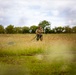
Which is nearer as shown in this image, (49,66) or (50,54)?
(49,66)

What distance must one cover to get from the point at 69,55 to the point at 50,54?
1.13 m

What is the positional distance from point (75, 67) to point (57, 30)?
983 inches

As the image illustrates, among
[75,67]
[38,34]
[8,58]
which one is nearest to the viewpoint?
[75,67]

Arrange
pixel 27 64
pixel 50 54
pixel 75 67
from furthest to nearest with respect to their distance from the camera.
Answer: pixel 50 54, pixel 27 64, pixel 75 67

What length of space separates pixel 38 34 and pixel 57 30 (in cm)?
1732

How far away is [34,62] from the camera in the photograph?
11000 millimetres

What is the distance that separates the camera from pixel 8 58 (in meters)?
12.1

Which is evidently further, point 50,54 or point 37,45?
point 37,45

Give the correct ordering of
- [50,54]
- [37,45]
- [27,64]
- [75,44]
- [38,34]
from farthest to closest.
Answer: [38,34] < [75,44] < [37,45] < [50,54] < [27,64]

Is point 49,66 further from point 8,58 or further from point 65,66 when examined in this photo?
point 8,58

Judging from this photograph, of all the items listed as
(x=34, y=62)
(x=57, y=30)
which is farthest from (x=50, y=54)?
Result: (x=57, y=30)

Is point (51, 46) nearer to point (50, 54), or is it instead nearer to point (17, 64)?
point (50, 54)

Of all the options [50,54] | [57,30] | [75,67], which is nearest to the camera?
[75,67]

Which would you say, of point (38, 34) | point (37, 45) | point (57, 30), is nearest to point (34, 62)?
point (37, 45)
